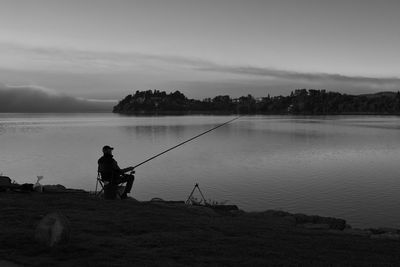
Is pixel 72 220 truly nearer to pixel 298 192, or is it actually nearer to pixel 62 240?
pixel 62 240

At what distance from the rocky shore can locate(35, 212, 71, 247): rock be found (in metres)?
0.13

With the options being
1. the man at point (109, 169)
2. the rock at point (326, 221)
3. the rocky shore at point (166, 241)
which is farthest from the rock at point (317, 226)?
the man at point (109, 169)

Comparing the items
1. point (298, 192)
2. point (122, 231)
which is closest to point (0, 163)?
point (298, 192)

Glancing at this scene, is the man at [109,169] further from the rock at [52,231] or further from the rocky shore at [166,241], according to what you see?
the rock at [52,231]

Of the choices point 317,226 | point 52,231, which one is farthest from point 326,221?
point 52,231

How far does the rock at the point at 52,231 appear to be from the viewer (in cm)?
919

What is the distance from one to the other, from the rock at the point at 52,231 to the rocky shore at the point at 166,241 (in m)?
0.13

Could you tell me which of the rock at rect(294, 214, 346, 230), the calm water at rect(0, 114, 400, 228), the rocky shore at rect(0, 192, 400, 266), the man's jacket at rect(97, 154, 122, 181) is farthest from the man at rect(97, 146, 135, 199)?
the calm water at rect(0, 114, 400, 228)

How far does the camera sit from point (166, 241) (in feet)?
33.6

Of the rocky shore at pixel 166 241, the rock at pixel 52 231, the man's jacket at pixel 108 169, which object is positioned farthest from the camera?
the man's jacket at pixel 108 169

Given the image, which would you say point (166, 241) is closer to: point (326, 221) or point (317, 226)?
point (317, 226)

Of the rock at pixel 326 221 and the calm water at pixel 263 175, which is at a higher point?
the rock at pixel 326 221

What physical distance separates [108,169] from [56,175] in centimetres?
2092

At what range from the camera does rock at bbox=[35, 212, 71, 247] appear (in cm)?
919
